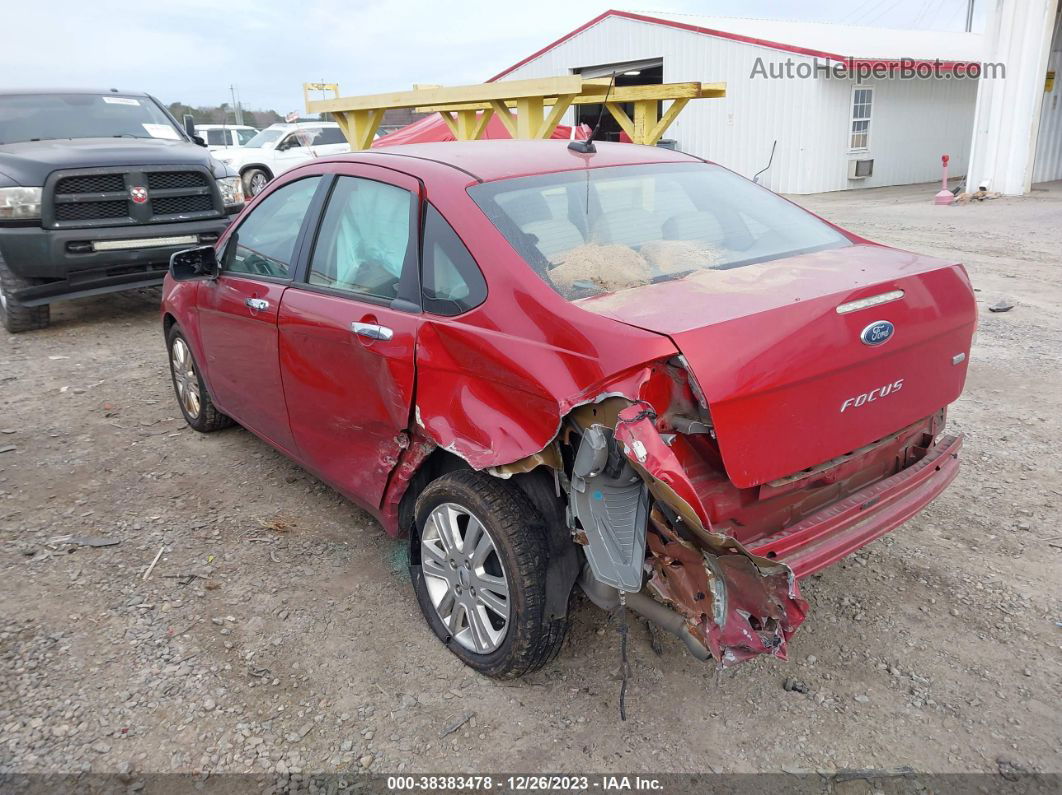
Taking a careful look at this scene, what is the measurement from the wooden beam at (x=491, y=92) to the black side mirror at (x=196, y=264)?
101 inches

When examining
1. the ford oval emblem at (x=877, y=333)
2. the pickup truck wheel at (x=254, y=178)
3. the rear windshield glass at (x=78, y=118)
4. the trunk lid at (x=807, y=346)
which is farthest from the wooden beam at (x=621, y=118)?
the pickup truck wheel at (x=254, y=178)

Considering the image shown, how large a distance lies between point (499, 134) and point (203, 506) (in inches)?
420

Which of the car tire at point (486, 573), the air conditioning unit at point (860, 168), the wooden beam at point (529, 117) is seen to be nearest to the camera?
the car tire at point (486, 573)

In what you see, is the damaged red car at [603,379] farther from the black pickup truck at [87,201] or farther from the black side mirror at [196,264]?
the black pickup truck at [87,201]

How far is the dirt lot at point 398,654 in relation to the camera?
2492mm

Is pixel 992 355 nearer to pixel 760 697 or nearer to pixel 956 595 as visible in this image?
pixel 956 595

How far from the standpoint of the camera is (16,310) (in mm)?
7531

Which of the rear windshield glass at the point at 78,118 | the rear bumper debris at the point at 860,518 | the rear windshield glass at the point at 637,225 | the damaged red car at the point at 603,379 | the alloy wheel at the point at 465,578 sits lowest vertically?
the alloy wheel at the point at 465,578

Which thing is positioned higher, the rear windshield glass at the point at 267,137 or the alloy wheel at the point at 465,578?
the rear windshield glass at the point at 267,137

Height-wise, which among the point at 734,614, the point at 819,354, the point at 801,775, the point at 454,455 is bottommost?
the point at 801,775

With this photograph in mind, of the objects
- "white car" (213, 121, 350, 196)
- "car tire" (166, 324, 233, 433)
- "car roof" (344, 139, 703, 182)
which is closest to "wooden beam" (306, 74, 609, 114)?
"car roof" (344, 139, 703, 182)

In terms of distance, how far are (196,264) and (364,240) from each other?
1.38 metres

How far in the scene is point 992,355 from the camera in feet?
19.6

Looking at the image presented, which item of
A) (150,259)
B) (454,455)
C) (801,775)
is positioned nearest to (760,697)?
(801,775)
